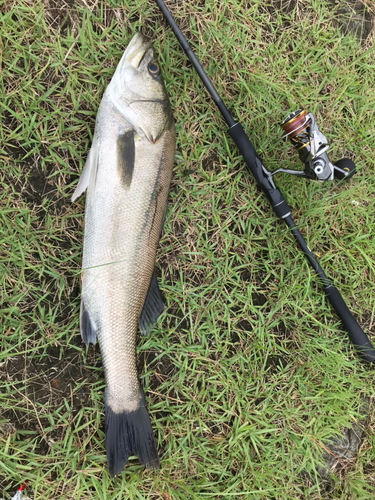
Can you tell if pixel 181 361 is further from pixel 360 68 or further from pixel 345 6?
pixel 345 6

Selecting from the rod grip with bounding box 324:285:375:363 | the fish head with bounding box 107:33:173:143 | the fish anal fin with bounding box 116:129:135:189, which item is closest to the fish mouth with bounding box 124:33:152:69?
the fish head with bounding box 107:33:173:143

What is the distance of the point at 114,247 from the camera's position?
215 centimetres

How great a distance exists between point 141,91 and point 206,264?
129cm

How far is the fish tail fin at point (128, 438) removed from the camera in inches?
88.7

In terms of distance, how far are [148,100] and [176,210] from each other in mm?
791

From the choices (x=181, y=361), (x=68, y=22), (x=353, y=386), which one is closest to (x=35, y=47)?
(x=68, y=22)

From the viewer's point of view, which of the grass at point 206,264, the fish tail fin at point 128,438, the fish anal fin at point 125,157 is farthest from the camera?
the grass at point 206,264

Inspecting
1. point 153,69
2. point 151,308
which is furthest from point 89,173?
point 151,308

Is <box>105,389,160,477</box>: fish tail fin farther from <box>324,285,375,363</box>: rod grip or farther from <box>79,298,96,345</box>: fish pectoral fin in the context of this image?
<box>324,285,375,363</box>: rod grip

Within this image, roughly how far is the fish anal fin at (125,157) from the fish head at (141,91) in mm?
97

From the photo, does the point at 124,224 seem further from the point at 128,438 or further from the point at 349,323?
the point at 349,323

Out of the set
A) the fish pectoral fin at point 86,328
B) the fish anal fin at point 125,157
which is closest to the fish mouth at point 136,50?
the fish anal fin at point 125,157

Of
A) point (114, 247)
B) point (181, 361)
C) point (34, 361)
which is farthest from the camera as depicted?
point (181, 361)

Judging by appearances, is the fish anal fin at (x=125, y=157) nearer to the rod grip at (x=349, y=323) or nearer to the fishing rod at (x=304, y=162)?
the fishing rod at (x=304, y=162)
